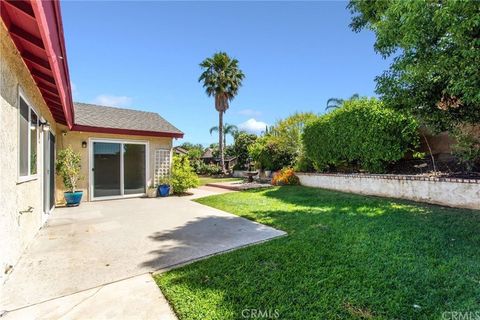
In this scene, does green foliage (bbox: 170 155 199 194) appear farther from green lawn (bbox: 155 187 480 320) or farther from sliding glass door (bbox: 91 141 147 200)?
green lawn (bbox: 155 187 480 320)

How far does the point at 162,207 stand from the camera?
Answer: 884 cm

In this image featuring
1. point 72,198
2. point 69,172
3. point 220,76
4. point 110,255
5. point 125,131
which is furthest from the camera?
point 220,76

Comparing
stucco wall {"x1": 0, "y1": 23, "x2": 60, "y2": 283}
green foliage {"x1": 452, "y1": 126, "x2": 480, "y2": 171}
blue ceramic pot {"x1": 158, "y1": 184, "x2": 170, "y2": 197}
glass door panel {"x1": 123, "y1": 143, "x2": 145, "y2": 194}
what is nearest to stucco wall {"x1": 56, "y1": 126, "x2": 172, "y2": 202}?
glass door panel {"x1": 123, "y1": 143, "x2": 145, "y2": 194}

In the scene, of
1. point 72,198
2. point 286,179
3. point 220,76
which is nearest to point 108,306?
point 72,198

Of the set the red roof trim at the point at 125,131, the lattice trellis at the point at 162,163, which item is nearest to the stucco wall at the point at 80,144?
the red roof trim at the point at 125,131

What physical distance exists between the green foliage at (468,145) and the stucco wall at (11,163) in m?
9.67

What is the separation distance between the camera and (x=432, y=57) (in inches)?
164

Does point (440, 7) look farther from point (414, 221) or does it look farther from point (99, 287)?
point (99, 287)

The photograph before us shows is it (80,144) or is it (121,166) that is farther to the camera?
(121,166)

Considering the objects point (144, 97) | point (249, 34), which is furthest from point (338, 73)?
point (144, 97)

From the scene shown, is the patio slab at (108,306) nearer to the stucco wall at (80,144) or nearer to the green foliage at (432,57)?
the green foliage at (432,57)

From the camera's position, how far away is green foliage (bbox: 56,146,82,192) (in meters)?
9.33

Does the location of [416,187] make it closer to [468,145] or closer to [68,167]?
[468,145]

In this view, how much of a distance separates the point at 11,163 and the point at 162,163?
8.63 metres
